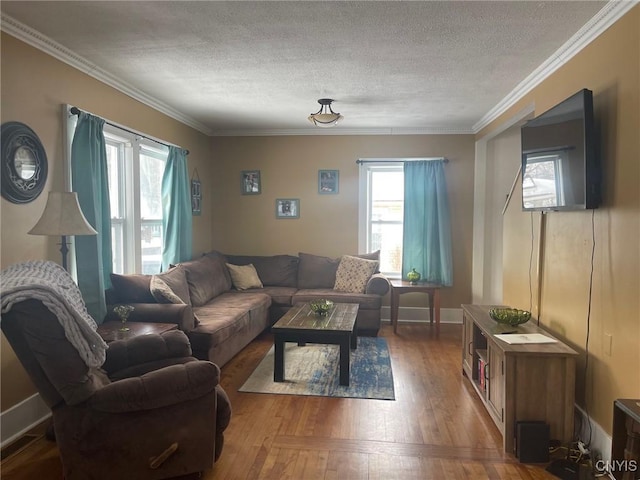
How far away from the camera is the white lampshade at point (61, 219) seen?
253 cm

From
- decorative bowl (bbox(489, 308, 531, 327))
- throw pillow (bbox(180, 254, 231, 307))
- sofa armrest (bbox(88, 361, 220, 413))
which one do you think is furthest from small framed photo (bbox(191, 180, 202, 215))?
decorative bowl (bbox(489, 308, 531, 327))

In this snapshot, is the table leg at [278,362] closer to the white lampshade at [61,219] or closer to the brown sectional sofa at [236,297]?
the brown sectional sofa at [236,297]

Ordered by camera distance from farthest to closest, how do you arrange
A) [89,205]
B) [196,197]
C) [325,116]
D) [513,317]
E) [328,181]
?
[328,181] → [196,197] → [325,116] → [89,205] → [513,317]

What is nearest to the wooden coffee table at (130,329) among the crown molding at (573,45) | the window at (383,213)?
the window at (383,213)

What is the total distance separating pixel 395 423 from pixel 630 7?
2749mm

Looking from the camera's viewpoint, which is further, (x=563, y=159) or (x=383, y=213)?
(x=383, y=213)

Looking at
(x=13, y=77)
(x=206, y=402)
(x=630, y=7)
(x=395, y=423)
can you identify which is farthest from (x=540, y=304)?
(x=13, y=77)

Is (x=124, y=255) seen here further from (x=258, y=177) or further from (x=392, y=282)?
(x=392, y=282)

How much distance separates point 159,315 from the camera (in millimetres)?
3348

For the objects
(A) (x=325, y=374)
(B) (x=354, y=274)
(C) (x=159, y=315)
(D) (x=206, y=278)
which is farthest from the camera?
(B) (x=354, y=274)

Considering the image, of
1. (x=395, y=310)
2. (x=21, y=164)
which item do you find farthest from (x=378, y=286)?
(x=21, y=164)

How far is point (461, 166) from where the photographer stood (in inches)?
219

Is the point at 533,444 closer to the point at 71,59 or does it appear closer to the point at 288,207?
the point at 71,59

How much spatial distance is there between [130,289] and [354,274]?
266 centimetres
